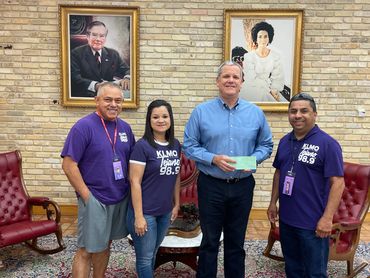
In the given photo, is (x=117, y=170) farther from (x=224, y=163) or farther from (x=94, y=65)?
(x=94, y=65)

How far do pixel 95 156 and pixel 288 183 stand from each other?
1.51m

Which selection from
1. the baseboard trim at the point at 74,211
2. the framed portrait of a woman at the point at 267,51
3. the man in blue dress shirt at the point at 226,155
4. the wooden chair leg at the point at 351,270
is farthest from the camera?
the baseboard trim at the point at 74,211

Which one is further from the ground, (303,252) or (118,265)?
(303,252)

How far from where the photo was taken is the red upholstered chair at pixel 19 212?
Result: 155 inches

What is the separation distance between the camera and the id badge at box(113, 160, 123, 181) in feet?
9.29

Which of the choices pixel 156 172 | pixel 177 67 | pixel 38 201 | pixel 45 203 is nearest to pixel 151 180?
pixel 156 172

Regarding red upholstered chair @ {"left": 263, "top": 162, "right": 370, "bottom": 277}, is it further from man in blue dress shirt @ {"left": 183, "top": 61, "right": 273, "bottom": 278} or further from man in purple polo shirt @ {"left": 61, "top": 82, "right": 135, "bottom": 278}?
man in purple polo shirt @ {"left": 61, "top": 82, "right": 135, "bottom": 278}

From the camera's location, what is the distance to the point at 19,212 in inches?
173

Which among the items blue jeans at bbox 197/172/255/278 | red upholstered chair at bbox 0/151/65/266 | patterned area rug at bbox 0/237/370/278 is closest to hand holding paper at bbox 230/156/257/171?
blue jeans at bbox 197/172/255/278

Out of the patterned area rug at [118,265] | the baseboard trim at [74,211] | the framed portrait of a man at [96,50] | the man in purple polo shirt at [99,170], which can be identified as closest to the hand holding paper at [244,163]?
the man in purple polo shirt at [99,170]

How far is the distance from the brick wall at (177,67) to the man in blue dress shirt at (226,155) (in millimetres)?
2402

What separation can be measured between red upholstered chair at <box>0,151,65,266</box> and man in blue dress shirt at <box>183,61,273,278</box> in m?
1.92

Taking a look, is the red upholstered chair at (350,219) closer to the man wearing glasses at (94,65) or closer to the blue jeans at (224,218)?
the blue jeans at (224,218)

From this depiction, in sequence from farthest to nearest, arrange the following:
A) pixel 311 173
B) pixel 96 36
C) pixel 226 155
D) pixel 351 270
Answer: pixel 96 36 < pixel 351 270 < pixel 226 155 < pixel 311 173
